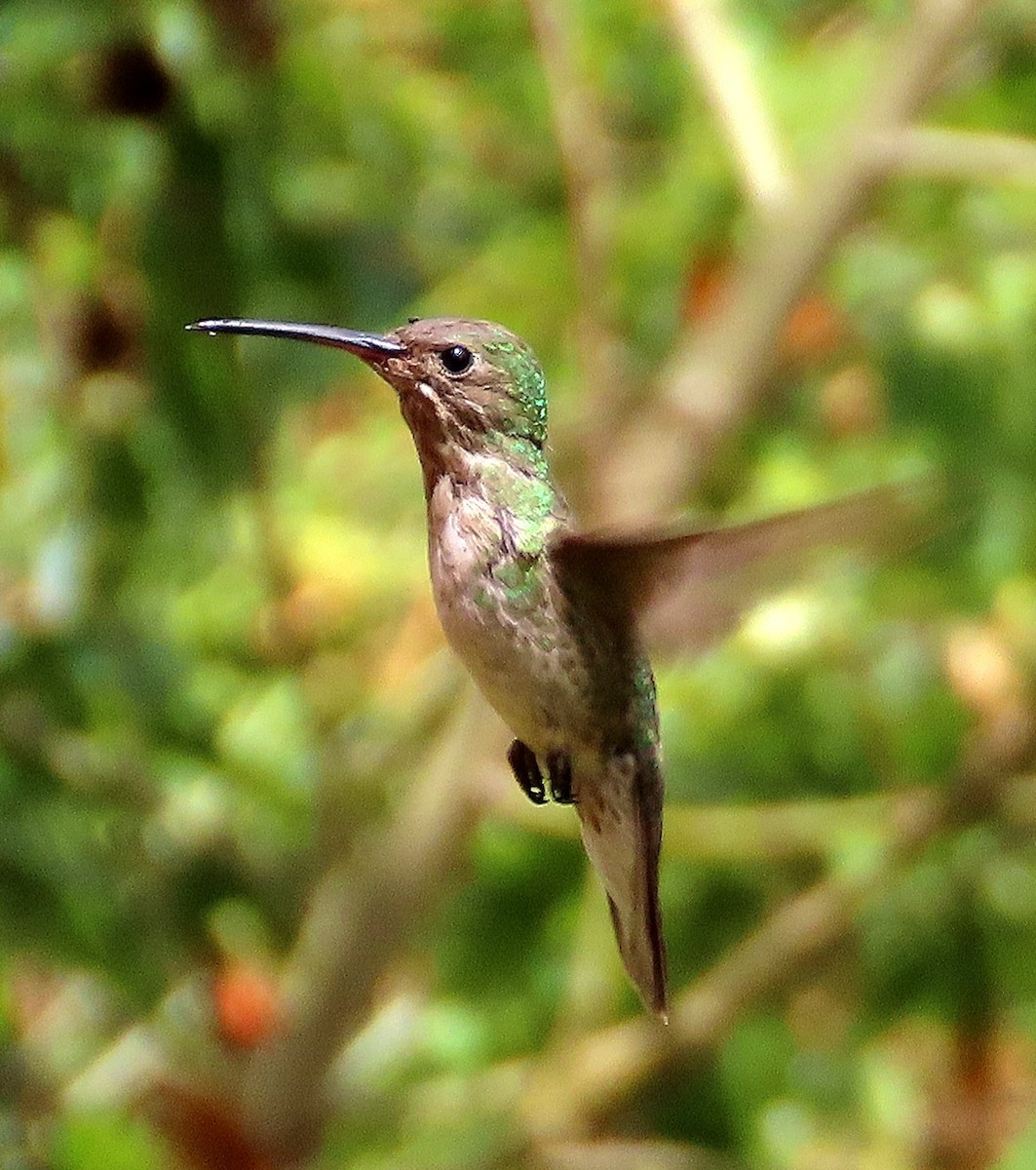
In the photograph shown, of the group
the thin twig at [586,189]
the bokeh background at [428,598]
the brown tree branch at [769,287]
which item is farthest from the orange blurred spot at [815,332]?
the thin twig at [586,189]

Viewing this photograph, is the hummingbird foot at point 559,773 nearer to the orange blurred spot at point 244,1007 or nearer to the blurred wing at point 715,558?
the blurred wing at point 715,558

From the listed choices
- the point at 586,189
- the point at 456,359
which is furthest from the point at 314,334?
the point at 586,189

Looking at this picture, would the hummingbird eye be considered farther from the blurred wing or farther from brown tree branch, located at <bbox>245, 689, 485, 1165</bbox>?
brown tree branch, located at <bbox>245, 689, 485, 1165</bbox>

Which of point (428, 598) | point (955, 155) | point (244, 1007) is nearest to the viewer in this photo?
point (955, 155)

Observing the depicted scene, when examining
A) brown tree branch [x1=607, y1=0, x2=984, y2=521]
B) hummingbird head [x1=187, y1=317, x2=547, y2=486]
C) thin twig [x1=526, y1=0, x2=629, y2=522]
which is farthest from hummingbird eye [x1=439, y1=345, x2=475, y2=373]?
brown tree branch [x1=607, y1=0, x2=984, y2=521]

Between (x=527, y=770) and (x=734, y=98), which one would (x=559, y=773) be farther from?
(x=734, y=98)

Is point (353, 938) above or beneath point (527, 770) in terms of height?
above

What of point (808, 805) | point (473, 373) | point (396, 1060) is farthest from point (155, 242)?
point (396, 1060)
